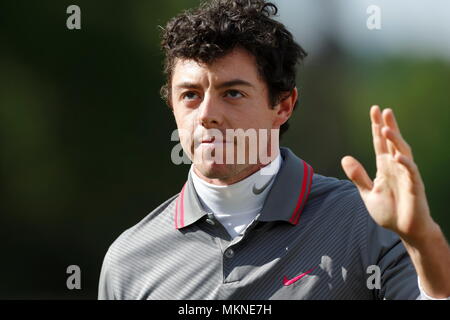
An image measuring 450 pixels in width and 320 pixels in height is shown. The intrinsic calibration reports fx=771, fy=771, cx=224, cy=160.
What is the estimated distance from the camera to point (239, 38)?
8.43 feet

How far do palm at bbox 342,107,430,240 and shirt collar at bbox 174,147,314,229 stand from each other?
441 millimetres

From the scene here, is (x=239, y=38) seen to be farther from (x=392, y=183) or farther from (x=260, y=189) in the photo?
(x=392, y=183)

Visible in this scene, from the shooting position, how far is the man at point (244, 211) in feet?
7.50

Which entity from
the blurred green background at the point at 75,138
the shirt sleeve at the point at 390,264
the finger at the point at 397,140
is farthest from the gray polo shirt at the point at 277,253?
Answer: the blurred green background at the point at 75,138

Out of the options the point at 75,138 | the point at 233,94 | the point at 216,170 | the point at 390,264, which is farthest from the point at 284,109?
the point at 75,138

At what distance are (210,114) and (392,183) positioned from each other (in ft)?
2.33

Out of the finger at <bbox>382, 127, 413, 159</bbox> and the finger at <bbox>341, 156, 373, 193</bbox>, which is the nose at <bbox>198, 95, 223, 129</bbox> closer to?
the finger at <bbox>341, 156, 373, 193</bbox>

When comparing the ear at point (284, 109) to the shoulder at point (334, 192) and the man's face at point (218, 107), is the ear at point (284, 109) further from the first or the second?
the shoulder at point (334, 192)

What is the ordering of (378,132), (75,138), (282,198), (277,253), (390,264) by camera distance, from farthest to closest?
(75,138)
(282,198)
(277,253)
(390,264)
(378,132)

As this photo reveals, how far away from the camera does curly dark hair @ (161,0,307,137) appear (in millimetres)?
2551

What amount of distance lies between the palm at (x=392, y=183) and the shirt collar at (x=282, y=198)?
1.45 feet

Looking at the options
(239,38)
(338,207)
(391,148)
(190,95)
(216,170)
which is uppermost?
(239,38)

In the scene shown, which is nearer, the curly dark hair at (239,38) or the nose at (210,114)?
the nose at (210,114)

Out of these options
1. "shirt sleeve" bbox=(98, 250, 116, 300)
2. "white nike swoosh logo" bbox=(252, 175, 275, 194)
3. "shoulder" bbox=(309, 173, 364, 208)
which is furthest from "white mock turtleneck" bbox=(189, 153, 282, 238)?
"shirt sleeve" bbox=(98, 250, 116, 300)
